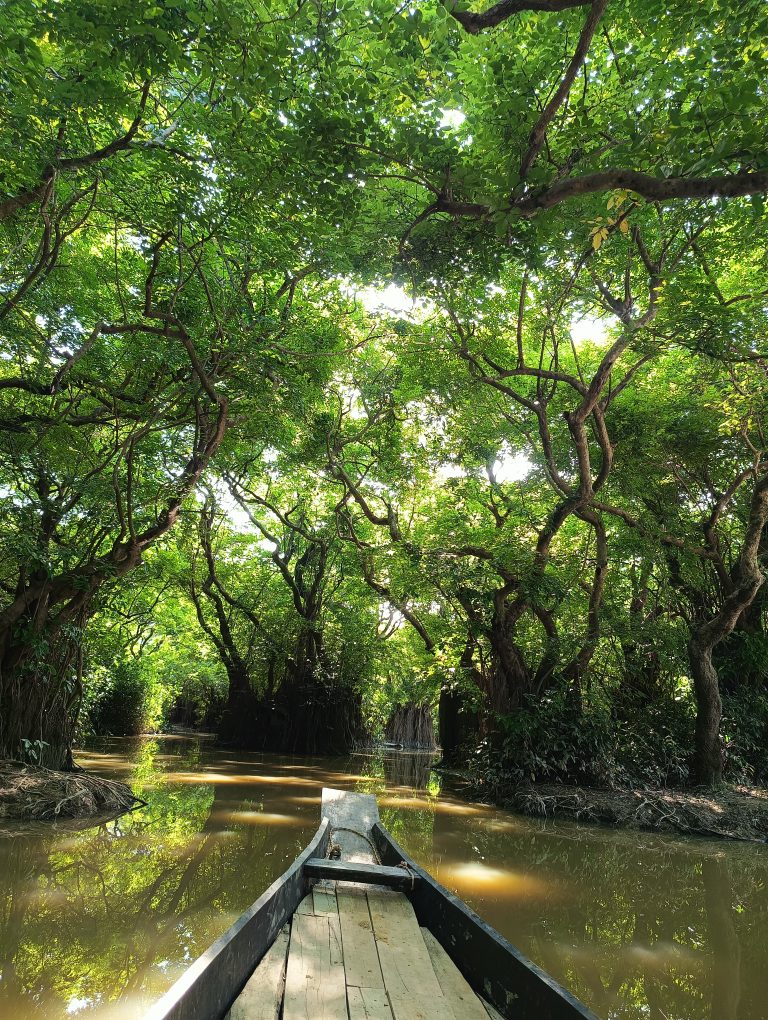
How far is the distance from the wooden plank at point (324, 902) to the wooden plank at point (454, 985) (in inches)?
19.5

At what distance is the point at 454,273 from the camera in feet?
16.5

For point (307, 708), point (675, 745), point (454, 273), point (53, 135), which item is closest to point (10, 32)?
point (53, 135)

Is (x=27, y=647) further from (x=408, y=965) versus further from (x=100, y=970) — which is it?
(x=408, y=965)

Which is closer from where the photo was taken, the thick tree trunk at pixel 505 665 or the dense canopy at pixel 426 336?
the dense canopy at pixel 426 336

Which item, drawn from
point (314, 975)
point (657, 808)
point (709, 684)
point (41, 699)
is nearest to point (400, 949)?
point (314, 975)

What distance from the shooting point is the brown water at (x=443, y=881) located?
9.53 feet

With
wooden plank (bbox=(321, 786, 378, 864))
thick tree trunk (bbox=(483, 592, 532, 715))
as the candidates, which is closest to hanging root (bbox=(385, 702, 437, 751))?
thick tree trunk (bbox=(483, 592, 532, 715))

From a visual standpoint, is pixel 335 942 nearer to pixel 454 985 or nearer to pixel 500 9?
pixel 454 985

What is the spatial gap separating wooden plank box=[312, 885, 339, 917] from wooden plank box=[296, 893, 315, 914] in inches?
0.6

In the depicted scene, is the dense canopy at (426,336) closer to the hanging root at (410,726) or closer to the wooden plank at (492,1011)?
the wooden plank at (492,1011)

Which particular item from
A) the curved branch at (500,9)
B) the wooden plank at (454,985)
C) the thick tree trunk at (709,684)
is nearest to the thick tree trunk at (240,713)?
the thick tree trunk at (709,684)

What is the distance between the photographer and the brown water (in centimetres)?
291

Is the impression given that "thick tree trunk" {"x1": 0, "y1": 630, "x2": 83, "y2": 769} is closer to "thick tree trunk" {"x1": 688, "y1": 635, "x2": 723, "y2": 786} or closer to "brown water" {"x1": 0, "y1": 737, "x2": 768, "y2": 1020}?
"brown water" {"x1": 0, "y1": 737, "x2": 768, "y2": 1020}

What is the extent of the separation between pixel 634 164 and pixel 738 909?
527cm
